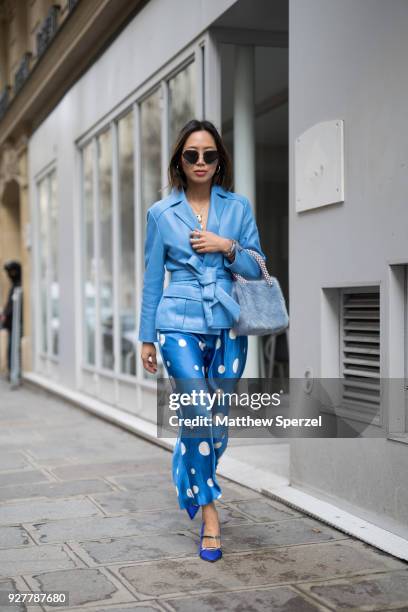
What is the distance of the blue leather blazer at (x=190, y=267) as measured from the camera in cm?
390

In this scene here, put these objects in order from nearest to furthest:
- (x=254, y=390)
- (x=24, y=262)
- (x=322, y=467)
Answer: (x=322, y=467)
(x=254, y=390)
(x=24, y=262)

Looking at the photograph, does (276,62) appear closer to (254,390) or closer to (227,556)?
(254,390)

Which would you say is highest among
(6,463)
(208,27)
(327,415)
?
(208,27)

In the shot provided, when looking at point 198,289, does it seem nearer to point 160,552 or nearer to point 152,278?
point 152,278

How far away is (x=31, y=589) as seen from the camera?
3484 mm

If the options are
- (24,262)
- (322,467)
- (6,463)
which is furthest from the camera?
(24,262)

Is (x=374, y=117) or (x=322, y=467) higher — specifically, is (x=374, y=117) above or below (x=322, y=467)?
above

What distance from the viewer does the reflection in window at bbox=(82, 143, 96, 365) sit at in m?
10.5

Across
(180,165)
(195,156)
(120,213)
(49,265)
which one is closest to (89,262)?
(120,213)

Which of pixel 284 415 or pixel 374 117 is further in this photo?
pixel 284 415

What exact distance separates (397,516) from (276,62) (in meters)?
5.24

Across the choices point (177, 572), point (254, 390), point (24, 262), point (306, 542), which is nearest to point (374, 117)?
point (306, 542)

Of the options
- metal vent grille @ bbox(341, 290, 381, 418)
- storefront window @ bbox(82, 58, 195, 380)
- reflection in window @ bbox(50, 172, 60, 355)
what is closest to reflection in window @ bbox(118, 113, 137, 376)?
storefront window @ bbox(82, 58, 195, 380)

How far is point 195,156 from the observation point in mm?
3998
